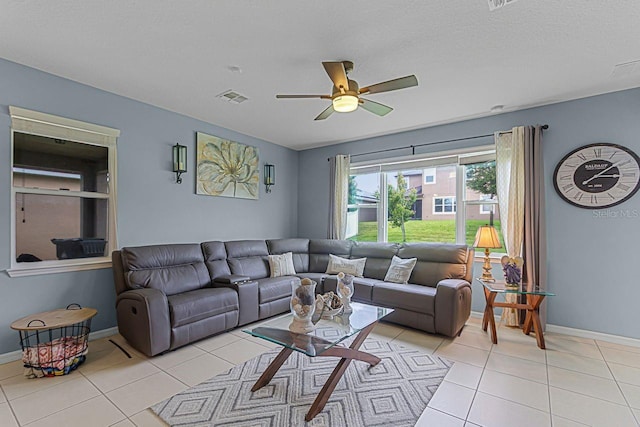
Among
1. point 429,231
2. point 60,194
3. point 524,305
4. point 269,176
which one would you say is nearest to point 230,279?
point 60,194

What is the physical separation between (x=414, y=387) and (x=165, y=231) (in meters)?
3.33

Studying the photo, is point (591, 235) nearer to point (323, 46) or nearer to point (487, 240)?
point (487, 240)

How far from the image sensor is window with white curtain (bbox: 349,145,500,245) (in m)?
4.25

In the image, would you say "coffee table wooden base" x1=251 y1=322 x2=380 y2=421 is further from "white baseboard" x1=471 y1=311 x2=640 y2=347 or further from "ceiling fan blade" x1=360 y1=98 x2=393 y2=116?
"white baseboard" x1=471 y1=311 x2=640 y2=347

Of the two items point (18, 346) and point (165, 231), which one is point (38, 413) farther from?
point (165, 231)

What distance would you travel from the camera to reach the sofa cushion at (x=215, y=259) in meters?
3.88

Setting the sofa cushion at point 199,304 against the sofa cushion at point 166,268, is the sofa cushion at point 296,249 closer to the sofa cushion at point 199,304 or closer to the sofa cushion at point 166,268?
the sofa cushion at point 166,268

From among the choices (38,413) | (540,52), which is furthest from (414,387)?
(540,52)

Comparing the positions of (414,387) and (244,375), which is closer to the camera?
(414,387)

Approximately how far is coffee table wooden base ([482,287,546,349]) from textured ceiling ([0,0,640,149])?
2.25m

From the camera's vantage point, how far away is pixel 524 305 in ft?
10.8

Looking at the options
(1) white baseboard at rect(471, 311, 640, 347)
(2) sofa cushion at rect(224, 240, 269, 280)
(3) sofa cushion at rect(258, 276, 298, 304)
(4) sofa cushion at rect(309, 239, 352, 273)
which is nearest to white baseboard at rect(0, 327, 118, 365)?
(2) sofa cushion at rect(224, 240, 269, 280)

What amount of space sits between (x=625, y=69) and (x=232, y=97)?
153 inches

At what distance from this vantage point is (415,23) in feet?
7.09
